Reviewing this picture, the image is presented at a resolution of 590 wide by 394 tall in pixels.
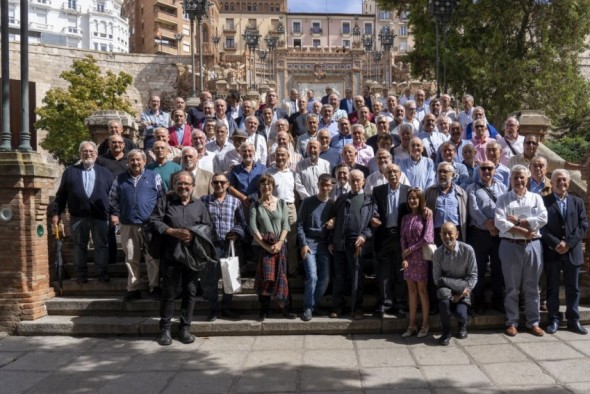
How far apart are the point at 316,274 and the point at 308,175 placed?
4.50 ft

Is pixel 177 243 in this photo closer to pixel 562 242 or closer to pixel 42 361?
pixel 42 361

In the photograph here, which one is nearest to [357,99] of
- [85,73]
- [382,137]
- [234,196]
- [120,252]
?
[382,137]

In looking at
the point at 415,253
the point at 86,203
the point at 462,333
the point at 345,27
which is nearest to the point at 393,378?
the point at 462,333

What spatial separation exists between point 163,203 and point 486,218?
12.4ft

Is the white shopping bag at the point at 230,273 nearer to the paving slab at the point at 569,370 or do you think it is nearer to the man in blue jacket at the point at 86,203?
the man in blue jacket at the point at 86,203

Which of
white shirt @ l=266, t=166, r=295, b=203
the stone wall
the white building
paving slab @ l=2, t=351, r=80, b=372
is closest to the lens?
paving slab @ l=2, t=351, r=80, b=372

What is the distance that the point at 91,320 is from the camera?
6.38 meters

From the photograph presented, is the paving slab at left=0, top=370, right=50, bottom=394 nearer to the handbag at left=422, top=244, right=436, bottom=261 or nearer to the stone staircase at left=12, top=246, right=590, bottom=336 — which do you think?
the stone staircase at left=12, top=246, right=590, bottom=336

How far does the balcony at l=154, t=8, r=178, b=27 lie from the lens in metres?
59.1

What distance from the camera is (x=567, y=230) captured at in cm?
593

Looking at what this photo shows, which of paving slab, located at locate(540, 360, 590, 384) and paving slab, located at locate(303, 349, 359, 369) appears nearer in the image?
paving slab, located at locate(540, 360, 590, 384)

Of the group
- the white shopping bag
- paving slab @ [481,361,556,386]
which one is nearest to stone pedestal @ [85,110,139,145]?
the white shopping bag

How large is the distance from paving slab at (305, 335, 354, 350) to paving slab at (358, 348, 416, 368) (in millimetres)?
250

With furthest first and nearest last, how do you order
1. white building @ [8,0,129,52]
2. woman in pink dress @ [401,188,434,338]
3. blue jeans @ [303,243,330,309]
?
white building @ [8,0,129,52]
blue jeans @ [303,243,330,309]
woman in pink dress @ [401,188,434,338]
